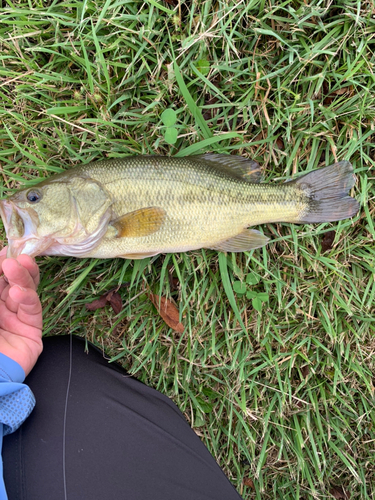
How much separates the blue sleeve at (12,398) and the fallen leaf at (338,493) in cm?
270

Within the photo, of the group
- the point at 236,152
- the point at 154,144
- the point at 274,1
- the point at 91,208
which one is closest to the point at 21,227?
the point at 91,208

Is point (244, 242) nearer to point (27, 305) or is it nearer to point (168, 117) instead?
point (168, 117)

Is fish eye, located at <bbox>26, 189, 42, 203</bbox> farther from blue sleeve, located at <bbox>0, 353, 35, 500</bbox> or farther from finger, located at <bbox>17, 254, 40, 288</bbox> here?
blue sleeve, located at <bbox>0, 353, 35, 500</bbox>

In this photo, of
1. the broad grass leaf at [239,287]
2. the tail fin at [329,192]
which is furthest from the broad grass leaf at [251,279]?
the tail fin at [329,192]

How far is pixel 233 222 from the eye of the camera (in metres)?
2.46

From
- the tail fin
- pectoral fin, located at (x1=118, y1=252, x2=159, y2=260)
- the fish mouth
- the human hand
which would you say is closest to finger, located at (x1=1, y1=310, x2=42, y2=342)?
the human hand

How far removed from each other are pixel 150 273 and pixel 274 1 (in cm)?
228

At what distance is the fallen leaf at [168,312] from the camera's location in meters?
2.69

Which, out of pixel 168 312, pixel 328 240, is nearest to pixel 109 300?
pixel 168 312

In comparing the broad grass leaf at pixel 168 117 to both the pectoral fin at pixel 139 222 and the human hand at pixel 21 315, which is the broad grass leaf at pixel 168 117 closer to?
the pectoral fin at pixel 139 222

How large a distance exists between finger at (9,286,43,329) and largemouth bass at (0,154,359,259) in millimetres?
255

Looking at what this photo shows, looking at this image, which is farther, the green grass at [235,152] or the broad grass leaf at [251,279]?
the broad grass leaf at [251,279]

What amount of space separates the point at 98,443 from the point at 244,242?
1.72 metres

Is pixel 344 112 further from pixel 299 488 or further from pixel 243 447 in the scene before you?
pixel 299 488
